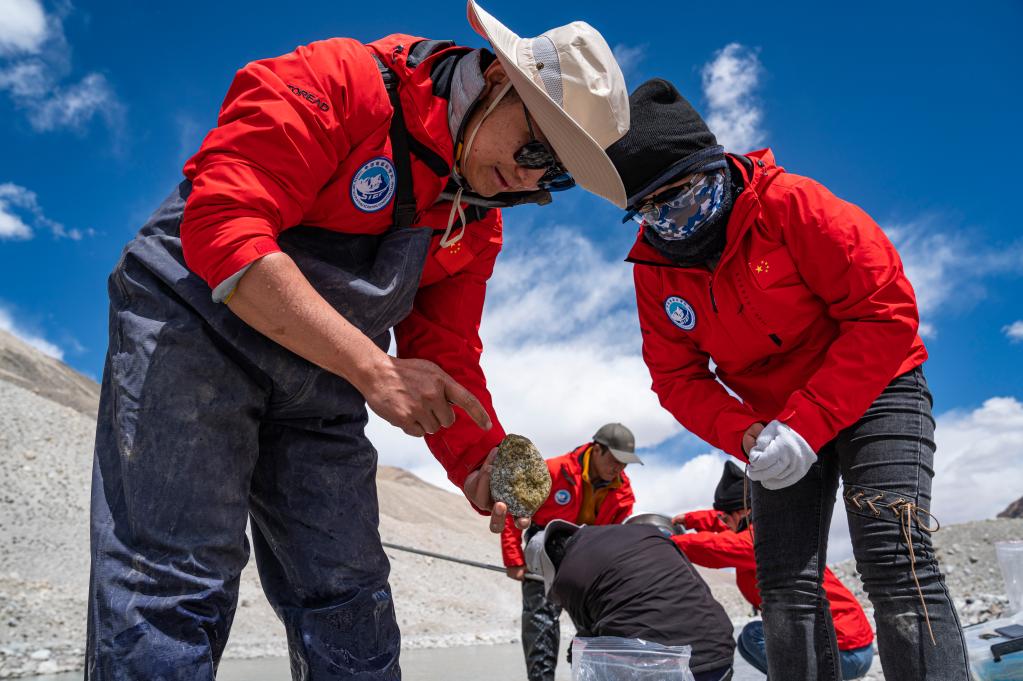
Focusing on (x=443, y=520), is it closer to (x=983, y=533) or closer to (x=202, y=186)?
(x=983, y=533)

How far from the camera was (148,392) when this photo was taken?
1.44 metres

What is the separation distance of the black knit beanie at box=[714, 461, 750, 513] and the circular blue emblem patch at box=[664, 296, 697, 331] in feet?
8.39

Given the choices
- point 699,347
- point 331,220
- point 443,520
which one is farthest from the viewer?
point 443,520

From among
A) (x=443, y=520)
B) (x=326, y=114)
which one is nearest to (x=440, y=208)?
(x=326, y=114)

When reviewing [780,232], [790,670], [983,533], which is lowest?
[790,670]

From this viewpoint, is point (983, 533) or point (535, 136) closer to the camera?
point (535, 136)

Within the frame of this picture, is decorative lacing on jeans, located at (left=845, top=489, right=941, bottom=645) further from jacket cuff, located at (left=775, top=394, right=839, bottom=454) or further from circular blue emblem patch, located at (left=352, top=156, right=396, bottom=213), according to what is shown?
circular blue emblem patch, located at (left=352, top=156, right=396, bottom=213)

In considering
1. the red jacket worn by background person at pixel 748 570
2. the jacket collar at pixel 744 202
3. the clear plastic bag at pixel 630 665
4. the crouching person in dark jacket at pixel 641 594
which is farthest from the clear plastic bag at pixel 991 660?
the jacket collar at pixel 744 202

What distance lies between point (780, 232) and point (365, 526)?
1.45 meters

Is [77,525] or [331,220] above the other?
[77,525]

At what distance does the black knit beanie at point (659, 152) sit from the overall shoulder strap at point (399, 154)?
2.94ft

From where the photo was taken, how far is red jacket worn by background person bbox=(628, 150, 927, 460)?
2.14m

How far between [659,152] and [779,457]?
974 millimetres

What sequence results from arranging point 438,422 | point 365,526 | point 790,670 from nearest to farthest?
point 438,422 < point 365,526 < point 790,670
